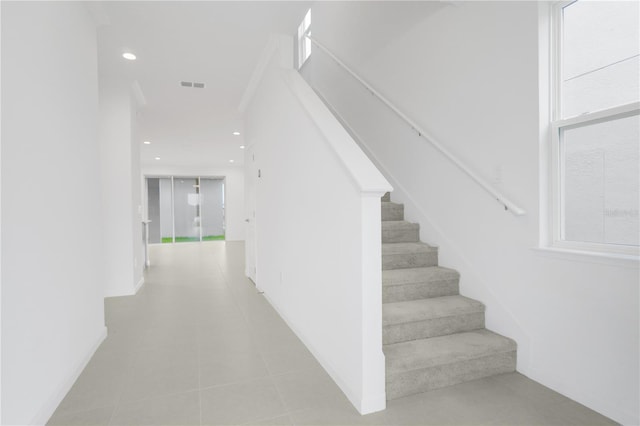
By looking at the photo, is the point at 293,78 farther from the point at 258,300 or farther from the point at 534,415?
the point at 534,415

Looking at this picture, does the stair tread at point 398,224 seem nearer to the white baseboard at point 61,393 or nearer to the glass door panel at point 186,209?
the white baseboard at point 61,393

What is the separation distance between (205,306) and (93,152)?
80.9 inches

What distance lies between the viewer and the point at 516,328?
7.52 ft

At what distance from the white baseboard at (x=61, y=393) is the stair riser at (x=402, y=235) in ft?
8.41

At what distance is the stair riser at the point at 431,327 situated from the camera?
2312mm

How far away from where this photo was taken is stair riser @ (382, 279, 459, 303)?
2604 mm

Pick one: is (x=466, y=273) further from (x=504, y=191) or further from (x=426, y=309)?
(x=504, y=191)

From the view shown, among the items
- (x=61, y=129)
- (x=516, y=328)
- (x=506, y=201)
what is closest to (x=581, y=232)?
(x=506, y=201)

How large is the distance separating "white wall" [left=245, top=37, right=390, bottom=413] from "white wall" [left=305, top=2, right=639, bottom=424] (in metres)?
1.06

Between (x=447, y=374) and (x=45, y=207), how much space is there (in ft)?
8.52

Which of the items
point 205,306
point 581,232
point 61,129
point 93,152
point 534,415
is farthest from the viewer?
point 205,306

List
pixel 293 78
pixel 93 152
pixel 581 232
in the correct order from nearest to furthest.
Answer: pixel 581 232, pixel 93 152, pixel 293 78

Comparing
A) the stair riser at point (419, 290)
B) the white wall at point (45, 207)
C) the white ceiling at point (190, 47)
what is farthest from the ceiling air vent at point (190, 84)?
the stair riser at point (419, 290)

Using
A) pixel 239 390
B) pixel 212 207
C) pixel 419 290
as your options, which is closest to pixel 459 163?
pixel 419 290
